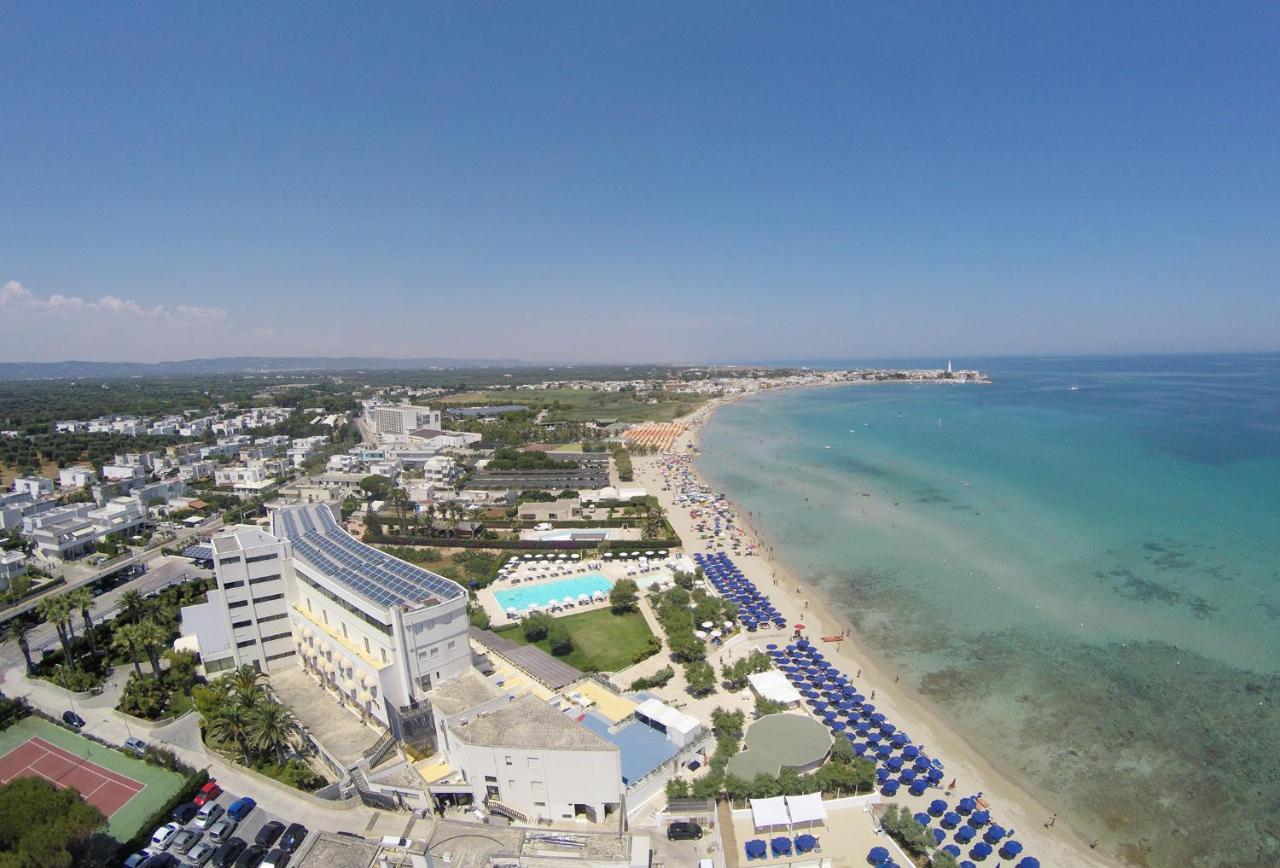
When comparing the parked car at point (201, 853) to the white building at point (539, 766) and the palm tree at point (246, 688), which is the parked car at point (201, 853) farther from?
the white building at point (539, 766)

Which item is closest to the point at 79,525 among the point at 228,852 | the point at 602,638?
the point at 228,852

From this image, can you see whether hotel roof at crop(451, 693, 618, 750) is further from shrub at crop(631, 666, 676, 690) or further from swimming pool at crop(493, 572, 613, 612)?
swimming pool at crop(493, 572, 613, 612)

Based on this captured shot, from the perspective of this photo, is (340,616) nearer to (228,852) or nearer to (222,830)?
(222,830)

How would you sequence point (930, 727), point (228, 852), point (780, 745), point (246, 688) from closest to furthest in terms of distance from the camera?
point (228, 852)
point (246, 688)
point (780, 745)
point (930, 727)

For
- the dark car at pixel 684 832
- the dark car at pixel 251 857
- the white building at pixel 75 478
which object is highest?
the white building at pixel 75 478

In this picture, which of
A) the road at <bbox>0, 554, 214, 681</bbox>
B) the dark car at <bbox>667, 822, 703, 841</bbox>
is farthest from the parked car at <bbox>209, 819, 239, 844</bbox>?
the road at <bbox>0, 554, 214, 681</bbox>

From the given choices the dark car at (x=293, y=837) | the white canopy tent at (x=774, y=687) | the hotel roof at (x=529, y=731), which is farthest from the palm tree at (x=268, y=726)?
the white canopy tent at (x=774, y=687)
